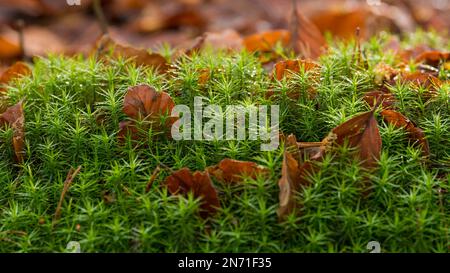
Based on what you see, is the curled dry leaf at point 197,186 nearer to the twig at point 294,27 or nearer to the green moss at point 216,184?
the green moss at point 216,184

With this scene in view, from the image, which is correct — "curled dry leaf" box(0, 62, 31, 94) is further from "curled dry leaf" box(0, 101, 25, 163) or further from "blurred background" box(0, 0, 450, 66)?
"blurred background" box(0, 0, 450, 66)

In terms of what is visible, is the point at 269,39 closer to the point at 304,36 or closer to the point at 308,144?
the point at 304,36

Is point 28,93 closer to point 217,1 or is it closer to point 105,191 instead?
point 105,191

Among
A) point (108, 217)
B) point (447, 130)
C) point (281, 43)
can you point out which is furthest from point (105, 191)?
point (281, 43)

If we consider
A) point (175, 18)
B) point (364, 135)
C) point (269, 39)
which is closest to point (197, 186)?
point (364, 135)

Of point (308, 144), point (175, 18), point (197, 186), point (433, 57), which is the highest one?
point (175, 18)

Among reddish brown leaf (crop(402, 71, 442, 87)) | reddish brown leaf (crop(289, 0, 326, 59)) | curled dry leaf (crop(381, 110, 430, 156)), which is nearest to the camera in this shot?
curled dry leaf (crop(381, 110, 430, 156))

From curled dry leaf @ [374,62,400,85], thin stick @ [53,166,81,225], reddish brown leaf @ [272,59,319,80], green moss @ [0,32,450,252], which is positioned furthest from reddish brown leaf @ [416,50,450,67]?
thin stick @ [53,166,81,225]
